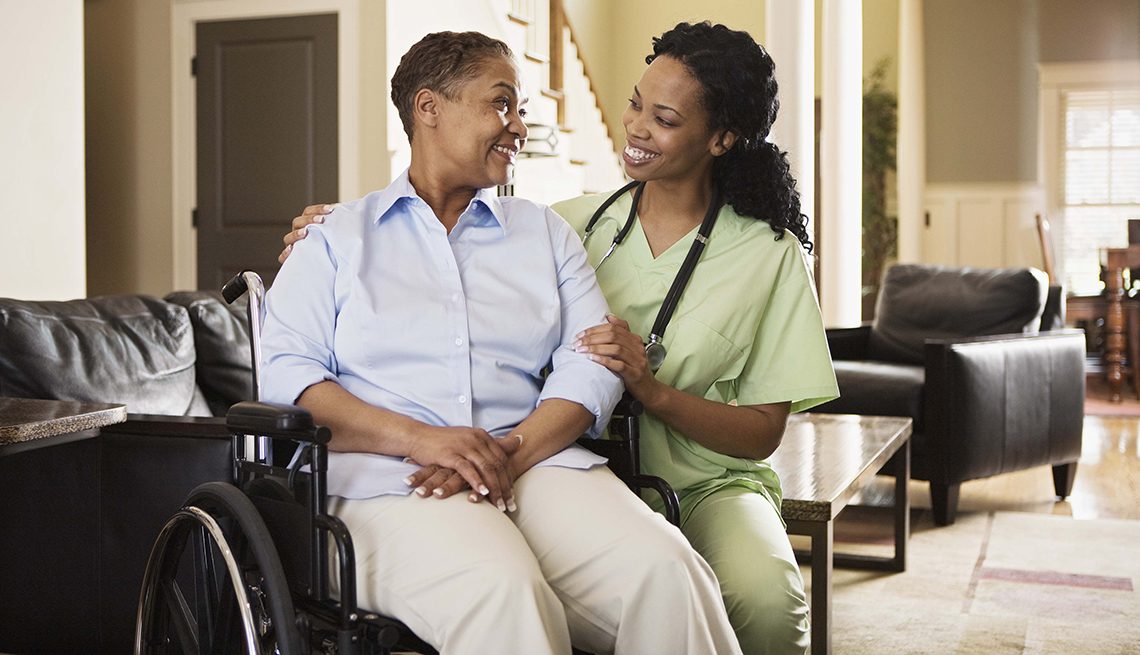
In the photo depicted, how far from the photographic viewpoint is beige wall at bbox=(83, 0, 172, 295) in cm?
552

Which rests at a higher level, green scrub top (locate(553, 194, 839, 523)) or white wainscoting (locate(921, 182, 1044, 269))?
white wainscoting (locate(921, 182, 1044, 269))

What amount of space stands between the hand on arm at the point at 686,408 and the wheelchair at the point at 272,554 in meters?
0.05

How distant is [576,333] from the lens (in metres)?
1.69

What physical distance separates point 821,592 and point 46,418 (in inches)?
57.8

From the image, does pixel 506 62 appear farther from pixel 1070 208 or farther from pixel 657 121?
pixel 1070 208

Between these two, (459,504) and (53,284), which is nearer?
(459,504)

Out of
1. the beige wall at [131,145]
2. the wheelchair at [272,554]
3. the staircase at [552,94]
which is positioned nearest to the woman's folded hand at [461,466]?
the wheelchair at [272,554]

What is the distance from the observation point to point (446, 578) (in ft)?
4.32

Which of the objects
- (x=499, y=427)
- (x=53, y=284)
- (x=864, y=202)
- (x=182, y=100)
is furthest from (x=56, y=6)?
(x=864, y=202)

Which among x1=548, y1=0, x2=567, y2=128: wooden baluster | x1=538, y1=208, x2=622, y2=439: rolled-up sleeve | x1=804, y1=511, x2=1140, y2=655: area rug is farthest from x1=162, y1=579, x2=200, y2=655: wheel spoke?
x1=548, y1=0, x2=567, y2=128: wooden baluster

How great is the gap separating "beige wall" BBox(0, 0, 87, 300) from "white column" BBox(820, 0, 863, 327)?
328 centimetres

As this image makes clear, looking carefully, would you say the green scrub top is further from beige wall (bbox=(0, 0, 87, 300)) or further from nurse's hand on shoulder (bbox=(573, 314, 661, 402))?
beige wall (bbox=(0, 0, 87, 300))

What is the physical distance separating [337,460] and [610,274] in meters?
0.62

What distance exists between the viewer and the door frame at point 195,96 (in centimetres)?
519
